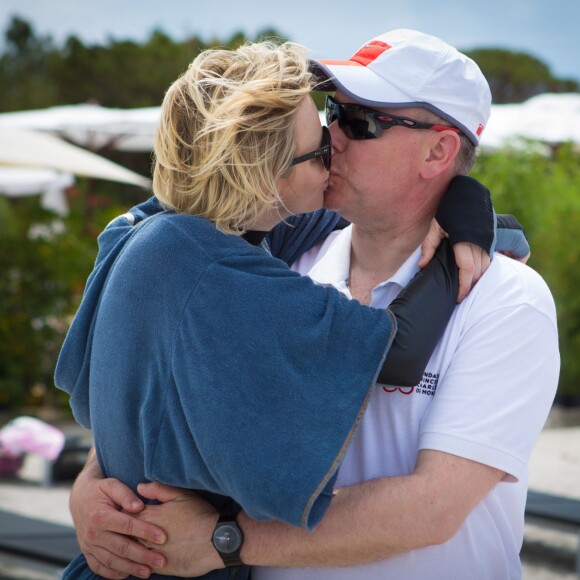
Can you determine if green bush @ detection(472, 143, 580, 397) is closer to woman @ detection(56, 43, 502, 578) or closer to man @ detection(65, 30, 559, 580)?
man @ detection(65, 30, 559, 580)

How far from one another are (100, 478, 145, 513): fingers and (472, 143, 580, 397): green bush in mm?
7991

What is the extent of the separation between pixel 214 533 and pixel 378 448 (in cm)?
43

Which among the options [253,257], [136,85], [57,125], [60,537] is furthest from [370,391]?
[136,85]

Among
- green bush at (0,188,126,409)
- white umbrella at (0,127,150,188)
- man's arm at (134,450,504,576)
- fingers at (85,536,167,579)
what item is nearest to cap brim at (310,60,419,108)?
man's arm at (134,450,504,576)

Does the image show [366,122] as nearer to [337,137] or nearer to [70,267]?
[337,137]

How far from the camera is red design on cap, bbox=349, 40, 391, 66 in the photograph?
7.59ft

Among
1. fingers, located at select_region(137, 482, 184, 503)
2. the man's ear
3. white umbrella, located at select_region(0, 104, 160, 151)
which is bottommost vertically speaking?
white umbrella, located at select_region(0, 104, 160, 151)

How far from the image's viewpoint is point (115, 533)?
1.93 meters

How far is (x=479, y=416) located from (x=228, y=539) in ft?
1.93

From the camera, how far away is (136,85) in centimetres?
2955

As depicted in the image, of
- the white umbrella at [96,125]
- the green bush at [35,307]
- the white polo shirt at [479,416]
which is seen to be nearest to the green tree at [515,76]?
the white umbrella at [96,125]

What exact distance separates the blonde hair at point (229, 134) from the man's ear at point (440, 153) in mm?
509

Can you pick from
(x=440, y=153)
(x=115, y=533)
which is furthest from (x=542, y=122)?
(x=115, y=533)

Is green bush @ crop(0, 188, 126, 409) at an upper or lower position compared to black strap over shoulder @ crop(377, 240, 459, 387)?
lower
